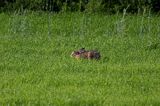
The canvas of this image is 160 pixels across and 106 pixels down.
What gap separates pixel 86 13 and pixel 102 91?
371 inches

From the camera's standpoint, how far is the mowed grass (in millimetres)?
7980

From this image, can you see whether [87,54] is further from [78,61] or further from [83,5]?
[83,5]

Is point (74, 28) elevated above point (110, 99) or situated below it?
below

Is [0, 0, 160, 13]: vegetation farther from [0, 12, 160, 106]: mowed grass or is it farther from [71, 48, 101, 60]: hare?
[71, 48, 101, 60]: hare

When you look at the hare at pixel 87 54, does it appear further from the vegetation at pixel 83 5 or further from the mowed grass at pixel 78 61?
the vegetation at pixel 83 5

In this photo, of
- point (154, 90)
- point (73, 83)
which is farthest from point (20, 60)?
point (154, 90)

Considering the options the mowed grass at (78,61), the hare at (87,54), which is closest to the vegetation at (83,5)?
→ the mowed grass at (78,61)

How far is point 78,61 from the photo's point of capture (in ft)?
34.7

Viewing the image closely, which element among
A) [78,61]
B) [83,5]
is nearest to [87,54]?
[78,61]

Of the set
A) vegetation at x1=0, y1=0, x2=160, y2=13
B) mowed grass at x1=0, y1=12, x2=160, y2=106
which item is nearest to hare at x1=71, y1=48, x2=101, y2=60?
mowed grass at x1=0, y1=12, x2=160, y2=106

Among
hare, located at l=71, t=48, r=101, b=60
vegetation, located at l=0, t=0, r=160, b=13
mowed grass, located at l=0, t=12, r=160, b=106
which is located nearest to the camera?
mowed grass, located at l=0, t=12, r=160, b=106

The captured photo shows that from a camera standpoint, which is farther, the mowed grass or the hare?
the hare

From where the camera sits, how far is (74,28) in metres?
15.6

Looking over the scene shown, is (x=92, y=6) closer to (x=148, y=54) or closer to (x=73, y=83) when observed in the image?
(x=148, y=54)
